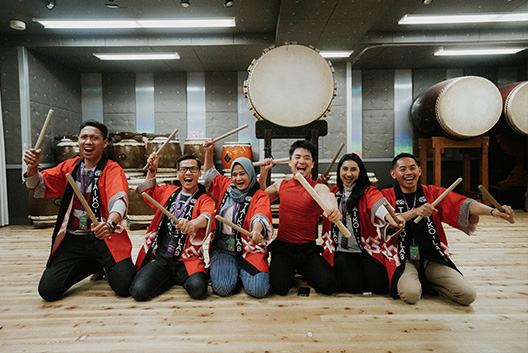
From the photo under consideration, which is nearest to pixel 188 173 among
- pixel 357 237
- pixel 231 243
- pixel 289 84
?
A: pixel 231 243

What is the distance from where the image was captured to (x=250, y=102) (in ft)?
8.53

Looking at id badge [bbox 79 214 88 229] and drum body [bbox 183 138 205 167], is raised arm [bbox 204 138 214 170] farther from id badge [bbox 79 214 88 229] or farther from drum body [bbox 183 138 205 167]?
drum body [bbox 183 138 205 167]

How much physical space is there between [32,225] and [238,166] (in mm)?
3858

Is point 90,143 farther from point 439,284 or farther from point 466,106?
point 466,106

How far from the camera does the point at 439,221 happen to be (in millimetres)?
2066

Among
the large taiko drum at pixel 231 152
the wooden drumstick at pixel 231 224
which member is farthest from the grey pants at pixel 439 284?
the large taiko drum at pixel 231 152

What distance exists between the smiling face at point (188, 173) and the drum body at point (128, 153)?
10.1 feet

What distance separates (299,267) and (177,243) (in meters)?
0.87

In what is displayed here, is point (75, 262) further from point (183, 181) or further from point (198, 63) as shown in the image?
point (198, 63)

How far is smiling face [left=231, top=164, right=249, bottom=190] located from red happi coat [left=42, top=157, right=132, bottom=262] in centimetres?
73

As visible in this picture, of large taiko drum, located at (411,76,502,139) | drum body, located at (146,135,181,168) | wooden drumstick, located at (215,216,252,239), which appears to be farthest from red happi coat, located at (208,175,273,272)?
large taiko drum, located at (411,76,502,139)

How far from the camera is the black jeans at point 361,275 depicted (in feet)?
6.75

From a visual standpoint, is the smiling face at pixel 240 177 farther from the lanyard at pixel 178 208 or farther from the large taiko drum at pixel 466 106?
the large taiko drum at pixel 466 106

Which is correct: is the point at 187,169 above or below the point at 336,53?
below
